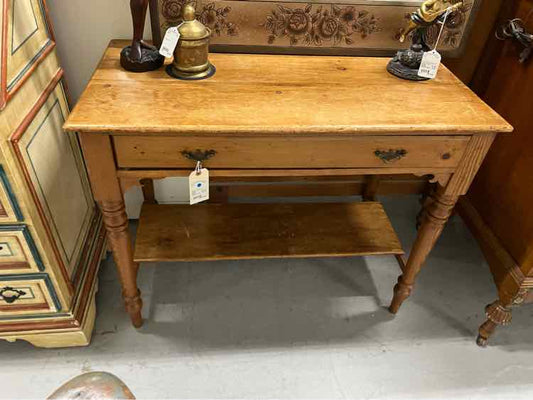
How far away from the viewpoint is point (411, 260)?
1469 mm

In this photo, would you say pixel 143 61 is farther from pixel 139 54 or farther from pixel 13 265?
pixel 13 265

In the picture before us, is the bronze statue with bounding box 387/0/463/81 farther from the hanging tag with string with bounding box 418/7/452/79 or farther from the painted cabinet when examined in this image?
the painted cabinet

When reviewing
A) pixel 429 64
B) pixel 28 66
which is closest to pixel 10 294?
pixel 28 66

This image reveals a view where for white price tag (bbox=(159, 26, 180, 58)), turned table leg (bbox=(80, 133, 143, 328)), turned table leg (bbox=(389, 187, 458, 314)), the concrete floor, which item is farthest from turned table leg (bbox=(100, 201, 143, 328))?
turned table leg (bbox=(389, 187, 458, 314))

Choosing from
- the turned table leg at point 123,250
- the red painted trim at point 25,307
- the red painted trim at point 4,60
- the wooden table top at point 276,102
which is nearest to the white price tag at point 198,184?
the wooden table top at point 276,102

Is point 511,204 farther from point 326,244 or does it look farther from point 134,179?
point 134,179

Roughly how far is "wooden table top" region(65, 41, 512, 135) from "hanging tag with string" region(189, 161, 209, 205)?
113mm

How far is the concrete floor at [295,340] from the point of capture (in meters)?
1.42

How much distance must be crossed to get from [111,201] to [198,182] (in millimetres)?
253

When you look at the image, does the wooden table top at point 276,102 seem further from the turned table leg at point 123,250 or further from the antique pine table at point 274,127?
the turned table leg at point 123,250

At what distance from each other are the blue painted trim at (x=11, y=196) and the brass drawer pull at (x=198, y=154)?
0.44 metres

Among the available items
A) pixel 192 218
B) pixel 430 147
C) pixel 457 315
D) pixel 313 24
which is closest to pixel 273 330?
pixel 192 218

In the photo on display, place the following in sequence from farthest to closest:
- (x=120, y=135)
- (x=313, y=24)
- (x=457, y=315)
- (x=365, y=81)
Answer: (x=457, y=315)
(x=313, y=24)
(x=365, y=81)
(x=120, y=135)

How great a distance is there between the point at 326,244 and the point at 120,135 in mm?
826
